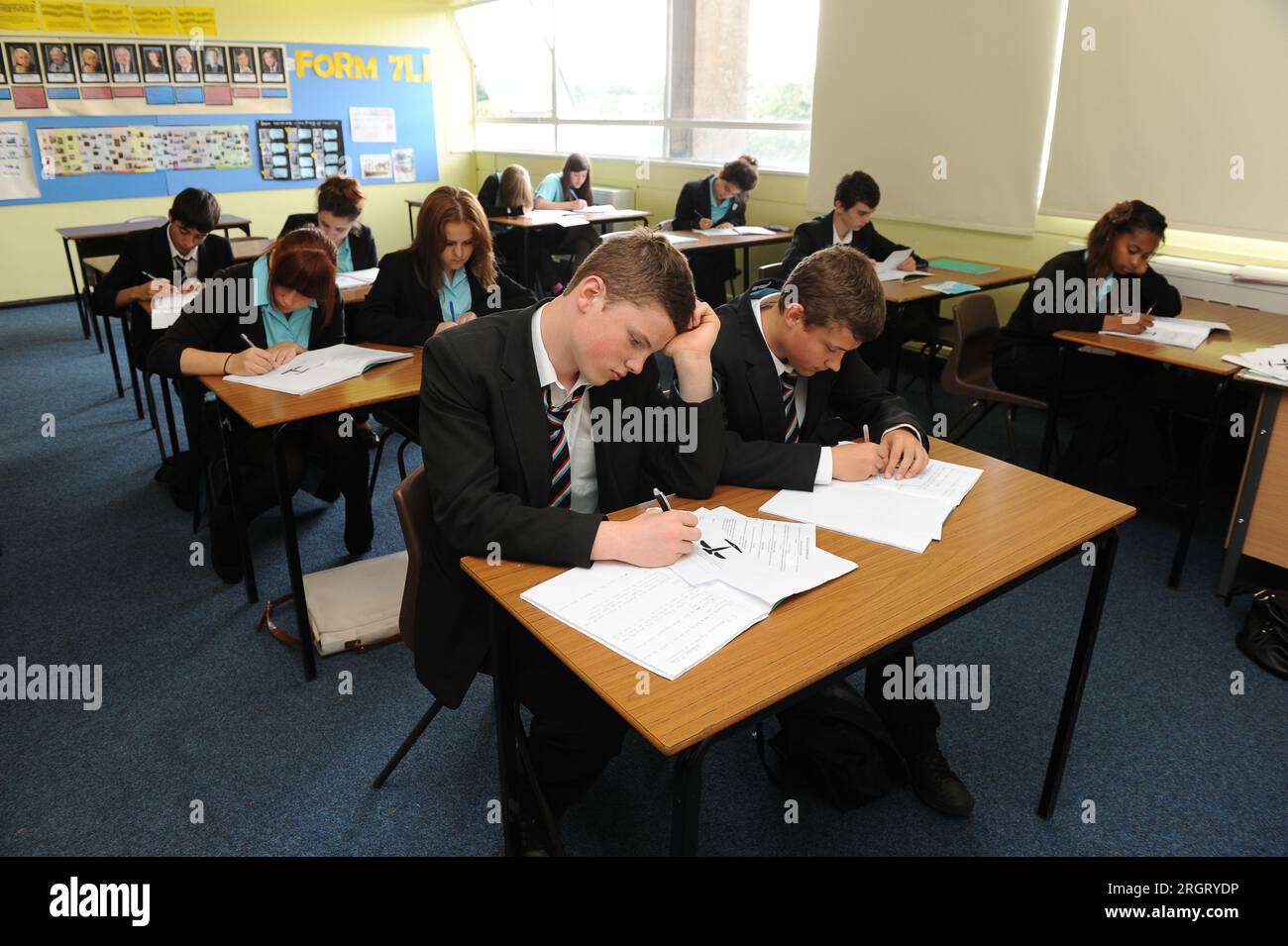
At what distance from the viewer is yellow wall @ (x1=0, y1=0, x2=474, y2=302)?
661cm

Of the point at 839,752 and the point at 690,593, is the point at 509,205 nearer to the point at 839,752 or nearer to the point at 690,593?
the point at 839,752

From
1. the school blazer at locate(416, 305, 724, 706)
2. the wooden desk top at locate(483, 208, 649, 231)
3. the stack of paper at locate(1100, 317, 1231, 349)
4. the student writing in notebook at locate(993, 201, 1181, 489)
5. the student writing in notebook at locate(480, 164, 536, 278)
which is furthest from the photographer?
the student writing in notebook at locate(480, 164, 536, 278)

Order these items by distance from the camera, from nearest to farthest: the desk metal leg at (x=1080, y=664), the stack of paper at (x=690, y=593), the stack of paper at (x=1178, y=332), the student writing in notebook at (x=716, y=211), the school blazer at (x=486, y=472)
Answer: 1. the stack of paper at (x=690, y=593)
2. the school blazer at (x=486, y=472)
3. the desk metal leg at (x=1080, y=664)
4. the stack of paper at (x=1178, y=332)
5. the student writing in notebook at (x=716, y=211)

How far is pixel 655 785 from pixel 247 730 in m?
1.05

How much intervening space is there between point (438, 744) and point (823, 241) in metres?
3.46

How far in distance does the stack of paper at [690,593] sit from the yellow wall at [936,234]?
12.1 ft

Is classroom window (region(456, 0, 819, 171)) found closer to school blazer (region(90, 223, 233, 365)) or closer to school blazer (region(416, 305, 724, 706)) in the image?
school blazer (region(90, 223, 233, 365))

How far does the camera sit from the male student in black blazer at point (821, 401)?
176 cm

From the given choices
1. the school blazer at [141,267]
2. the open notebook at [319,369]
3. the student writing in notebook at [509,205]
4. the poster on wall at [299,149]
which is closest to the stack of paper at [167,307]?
the school blazer at [141,267]

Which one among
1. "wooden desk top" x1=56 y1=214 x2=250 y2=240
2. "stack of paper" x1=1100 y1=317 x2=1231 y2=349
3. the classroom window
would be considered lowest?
"stack of paper" x1=1100 y1=317 x2=1231 y2=349

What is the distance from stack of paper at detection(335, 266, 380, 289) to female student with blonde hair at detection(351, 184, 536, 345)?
0.66 meters

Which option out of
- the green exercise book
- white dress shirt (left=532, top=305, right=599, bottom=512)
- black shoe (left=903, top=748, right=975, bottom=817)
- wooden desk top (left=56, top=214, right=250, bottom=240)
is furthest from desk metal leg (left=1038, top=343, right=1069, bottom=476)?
wooden desk top (left=56, top=214, right=250, bottom=240)

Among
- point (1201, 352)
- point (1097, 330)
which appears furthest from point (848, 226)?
point (1201, 352)

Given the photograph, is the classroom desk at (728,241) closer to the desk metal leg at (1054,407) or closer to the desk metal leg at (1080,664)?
the desk metal leg at (1054,407)
